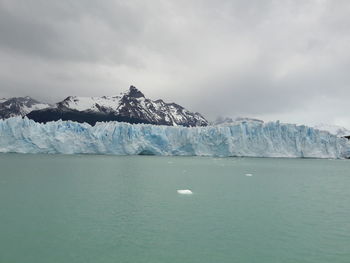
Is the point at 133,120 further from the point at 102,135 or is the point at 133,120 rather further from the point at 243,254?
the point at 243,254

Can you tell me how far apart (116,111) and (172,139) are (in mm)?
100694

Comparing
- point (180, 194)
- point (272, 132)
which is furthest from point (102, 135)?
point (180, 194)

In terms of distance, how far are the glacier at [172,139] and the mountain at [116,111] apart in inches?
3202

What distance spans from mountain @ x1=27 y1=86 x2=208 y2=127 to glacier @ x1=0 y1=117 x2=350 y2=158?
267 feet

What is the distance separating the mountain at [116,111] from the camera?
14888cm

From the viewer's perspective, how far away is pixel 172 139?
67.2 meters

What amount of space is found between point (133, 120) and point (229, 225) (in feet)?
483

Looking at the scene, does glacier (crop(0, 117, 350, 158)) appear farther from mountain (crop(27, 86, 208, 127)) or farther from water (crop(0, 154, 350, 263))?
mountain (crop(27, 86, 208, 127))

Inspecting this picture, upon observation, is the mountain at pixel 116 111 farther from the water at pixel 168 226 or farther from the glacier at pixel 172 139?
the water at pixel 168 226

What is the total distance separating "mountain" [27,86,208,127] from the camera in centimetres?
14888

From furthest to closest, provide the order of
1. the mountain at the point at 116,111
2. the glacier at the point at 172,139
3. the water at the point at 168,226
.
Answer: the mountain at the point at 116,111, the glacier at the point at 172,139, the water at the point at 168,226

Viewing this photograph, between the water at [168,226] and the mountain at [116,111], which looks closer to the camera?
the water at [168,226]

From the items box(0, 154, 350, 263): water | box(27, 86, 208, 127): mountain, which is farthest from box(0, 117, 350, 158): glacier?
box(27, 86, 208, 127): mountain

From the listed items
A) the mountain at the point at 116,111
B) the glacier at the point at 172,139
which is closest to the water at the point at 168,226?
the glacier at the point at 172,139
